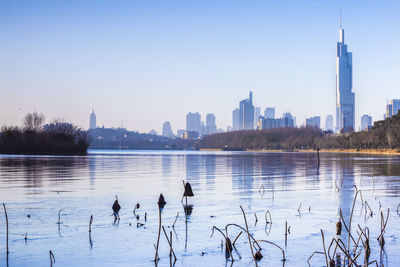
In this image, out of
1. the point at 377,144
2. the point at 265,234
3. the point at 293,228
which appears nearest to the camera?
the point at 265,234

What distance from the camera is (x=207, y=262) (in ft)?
39.1

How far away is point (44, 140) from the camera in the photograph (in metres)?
110

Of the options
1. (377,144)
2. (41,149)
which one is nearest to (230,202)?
(41,149)

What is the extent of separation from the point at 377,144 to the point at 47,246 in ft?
531

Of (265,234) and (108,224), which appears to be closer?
(265,234)

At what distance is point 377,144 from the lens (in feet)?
529

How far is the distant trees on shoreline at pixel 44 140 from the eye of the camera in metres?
110

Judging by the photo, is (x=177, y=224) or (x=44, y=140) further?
(x=44, y=140)

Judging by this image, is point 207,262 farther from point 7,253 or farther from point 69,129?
point 69,129

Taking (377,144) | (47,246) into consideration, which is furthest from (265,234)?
(377,144)

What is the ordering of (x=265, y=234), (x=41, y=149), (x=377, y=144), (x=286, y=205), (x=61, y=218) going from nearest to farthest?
(x=265, y=234)
(x=61, y=218)
(x=286, y=205)
(x=41, y=149)
(x=377, y=144)

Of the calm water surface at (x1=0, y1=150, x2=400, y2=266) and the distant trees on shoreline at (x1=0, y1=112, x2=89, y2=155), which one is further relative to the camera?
the distant trees on shoreline at (x1=0, y1=112, x2=89, y2=155)

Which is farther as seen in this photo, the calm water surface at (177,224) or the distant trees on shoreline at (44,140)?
the distant trees on shoreline at (44,140)

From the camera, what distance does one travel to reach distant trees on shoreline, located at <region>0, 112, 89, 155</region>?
109812mm
